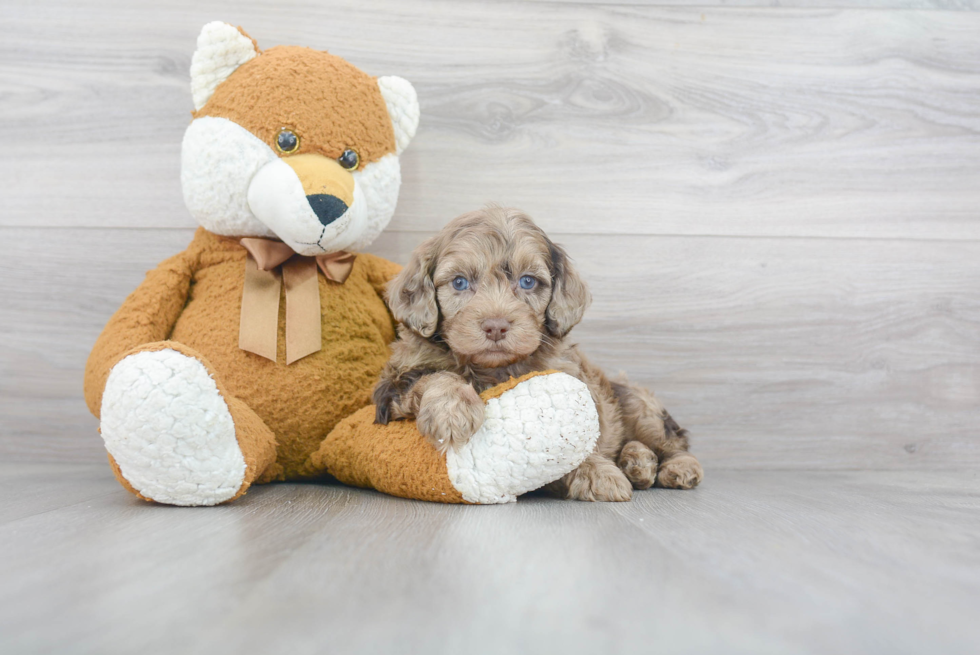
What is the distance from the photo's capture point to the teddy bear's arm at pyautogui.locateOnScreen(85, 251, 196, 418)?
153 cm

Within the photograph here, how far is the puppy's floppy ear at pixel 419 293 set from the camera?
152cm

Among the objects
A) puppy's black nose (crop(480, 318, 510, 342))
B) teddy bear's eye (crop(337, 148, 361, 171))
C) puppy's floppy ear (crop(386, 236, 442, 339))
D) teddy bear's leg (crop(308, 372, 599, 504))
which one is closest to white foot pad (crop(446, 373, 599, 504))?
teddy bear's leg (crop(308, 372, 599, 504))

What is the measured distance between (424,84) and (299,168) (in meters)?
0.73

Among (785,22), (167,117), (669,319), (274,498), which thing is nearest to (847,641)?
(274,498)

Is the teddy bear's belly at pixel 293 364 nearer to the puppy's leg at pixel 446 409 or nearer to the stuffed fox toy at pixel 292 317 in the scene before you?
the stuffed fox toy at pixel 292 317

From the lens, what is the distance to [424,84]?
216 centimetres

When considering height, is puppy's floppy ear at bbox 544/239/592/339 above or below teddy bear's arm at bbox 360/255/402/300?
above

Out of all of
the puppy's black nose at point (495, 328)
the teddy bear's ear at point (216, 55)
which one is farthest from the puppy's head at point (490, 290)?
the teddy bear's ear at point (216, 55)

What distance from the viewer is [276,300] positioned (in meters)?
1.69

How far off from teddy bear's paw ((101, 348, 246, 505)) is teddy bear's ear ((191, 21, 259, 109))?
748 millimetres

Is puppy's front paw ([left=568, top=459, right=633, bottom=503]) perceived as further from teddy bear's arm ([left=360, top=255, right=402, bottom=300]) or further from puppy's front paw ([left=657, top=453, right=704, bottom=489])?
teddy bear's arm ([left=360, top=255, right=402, bottom=300])

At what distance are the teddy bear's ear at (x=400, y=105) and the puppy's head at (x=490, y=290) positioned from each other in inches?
16.7

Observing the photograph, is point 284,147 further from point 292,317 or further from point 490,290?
A: point 490,290

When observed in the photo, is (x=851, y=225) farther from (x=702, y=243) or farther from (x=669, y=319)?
(x=669, y=319)
